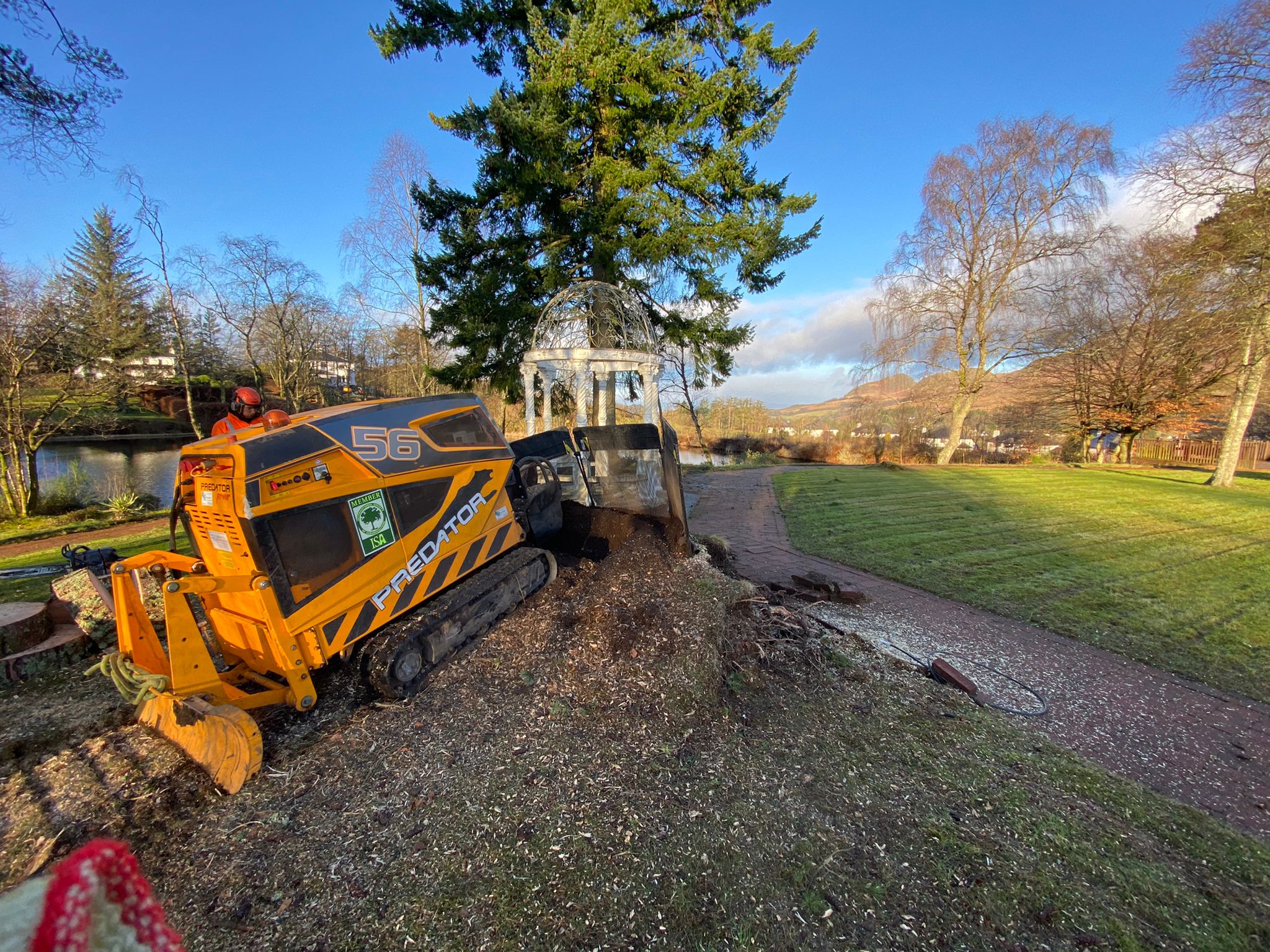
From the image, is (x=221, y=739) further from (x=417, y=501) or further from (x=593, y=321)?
(x=593, y=321)

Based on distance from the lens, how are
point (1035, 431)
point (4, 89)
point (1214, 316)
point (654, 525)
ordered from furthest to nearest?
point (1035, 431)
point (1214, 316)
point (4, 89)
point (654, 525)

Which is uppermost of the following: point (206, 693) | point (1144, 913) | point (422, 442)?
point (422, 442)

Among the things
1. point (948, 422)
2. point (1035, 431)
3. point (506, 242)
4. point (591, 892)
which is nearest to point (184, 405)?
point (506, 242)

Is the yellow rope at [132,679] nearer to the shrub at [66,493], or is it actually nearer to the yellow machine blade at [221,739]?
the yellow machine blade at [221,739]

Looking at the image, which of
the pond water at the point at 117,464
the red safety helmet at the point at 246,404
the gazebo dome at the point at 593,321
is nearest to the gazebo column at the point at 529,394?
the gazebo dome at the point at 593,321

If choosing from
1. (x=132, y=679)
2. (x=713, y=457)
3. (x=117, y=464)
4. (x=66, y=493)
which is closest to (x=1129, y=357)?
(x=713, y=457)

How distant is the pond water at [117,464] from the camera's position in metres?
Result: 15.5

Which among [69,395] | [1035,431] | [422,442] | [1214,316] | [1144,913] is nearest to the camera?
[1144,913]

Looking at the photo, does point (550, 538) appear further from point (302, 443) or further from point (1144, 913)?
point (1144, 913)

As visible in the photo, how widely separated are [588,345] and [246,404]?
20.2ft

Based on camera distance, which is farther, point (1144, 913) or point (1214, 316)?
point (1214, 316)

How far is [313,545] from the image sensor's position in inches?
123

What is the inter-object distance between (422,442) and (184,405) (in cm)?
3285

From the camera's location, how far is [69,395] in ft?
42.5
